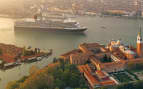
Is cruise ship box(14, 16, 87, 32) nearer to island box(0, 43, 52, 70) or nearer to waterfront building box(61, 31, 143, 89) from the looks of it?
island box(0, 43, 52, 70)

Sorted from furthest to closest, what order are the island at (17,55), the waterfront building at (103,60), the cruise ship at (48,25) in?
the cruise ship at (48,25)
the island at (17,55)
the waterfront building at (103,60)

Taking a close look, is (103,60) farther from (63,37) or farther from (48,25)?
(48,25)

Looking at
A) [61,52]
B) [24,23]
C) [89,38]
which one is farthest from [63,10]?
[61,52]

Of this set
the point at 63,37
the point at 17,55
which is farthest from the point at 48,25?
the point at 17,55

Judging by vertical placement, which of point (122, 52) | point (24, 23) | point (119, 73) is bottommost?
point (119, 73)

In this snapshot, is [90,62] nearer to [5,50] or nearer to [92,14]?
[5,50]

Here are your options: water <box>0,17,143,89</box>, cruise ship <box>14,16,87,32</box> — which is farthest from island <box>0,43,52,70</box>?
cruise ship <box>14,16,87,32</box>

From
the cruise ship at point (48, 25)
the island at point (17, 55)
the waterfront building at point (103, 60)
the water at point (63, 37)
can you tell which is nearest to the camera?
the waterfront building at point (103, 60)

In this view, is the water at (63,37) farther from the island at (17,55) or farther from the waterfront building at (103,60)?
the waterfront building at (103,60)

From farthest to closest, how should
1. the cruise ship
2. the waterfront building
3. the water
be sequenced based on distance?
1. the cruise ship
2. the water
3. the waterfront building

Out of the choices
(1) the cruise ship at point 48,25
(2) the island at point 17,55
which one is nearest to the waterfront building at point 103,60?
(2) the island at point 17,55

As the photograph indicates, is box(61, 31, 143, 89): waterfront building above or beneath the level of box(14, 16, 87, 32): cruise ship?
beneath
